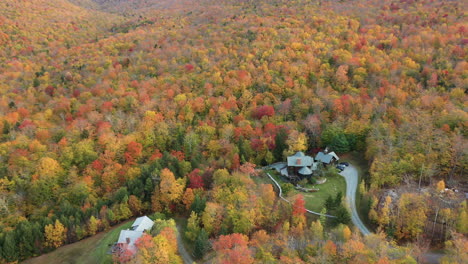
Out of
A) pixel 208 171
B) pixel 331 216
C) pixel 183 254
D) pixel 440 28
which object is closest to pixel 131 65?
pixel 208 171

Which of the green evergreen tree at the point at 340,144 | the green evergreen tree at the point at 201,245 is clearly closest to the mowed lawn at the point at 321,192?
the green evergreen tree at the point at 340,144

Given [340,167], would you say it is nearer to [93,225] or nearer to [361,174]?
[361,174]

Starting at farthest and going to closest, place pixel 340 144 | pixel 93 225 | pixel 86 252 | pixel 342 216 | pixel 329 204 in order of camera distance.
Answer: pixel 340 144, pixel 93 225, pixel 86 252, pixel 329 204, pixel 342 216

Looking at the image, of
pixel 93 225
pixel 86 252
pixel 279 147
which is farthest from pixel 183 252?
pixel 279 147

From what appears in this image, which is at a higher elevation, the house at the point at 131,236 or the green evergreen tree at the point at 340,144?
the green evergreen tree at the point at 340,144

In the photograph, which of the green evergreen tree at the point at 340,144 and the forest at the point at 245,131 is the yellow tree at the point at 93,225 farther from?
the green evergreen tree at the point at 340,144

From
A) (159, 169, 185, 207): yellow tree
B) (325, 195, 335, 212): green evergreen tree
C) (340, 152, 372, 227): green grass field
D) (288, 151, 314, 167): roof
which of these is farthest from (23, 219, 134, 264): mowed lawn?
(340, 152, 372, 227): green grass field

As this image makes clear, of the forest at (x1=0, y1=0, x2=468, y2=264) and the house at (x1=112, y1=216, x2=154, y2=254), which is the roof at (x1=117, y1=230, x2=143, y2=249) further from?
the forest at (x1=0, y1=0, x2=468, y2=264)
